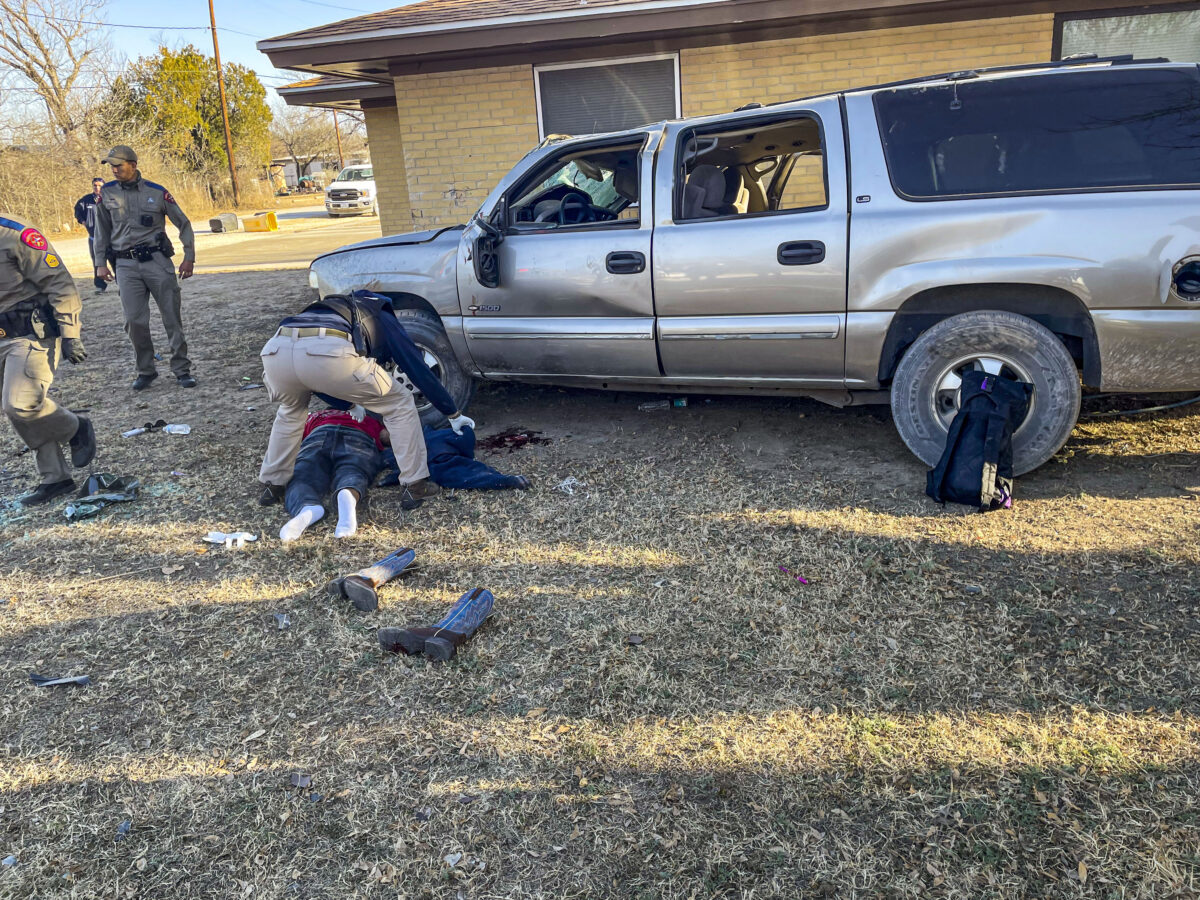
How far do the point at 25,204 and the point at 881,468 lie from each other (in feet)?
98.8

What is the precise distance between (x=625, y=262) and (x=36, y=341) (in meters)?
3.58

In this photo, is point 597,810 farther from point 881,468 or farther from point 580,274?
point 580,274

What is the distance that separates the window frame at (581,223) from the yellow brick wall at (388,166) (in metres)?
7.36

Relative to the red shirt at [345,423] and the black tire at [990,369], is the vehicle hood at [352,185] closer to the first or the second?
the red shirt at [345,423]

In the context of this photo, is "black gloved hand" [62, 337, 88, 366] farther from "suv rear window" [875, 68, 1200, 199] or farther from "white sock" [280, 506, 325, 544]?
"suv rear window" [875, 68, 1200, 199]

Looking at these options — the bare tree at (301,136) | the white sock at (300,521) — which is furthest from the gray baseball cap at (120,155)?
the bare tree at (301,136)

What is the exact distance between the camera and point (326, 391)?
15.0ft

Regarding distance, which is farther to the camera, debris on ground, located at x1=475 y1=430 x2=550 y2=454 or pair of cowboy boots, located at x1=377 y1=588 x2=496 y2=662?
debris on ground, located at x1=475 y1=430 x2=550 y2=454

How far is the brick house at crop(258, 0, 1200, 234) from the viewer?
7863 millimetres

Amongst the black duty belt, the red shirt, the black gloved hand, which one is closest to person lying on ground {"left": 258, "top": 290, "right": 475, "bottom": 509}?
the red shirt

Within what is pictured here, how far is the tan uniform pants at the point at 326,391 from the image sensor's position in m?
4.46

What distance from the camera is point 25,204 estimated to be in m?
26.5

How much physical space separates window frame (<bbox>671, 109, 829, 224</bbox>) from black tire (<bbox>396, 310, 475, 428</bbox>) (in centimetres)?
181

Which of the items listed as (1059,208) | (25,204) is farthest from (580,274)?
(25,204)
